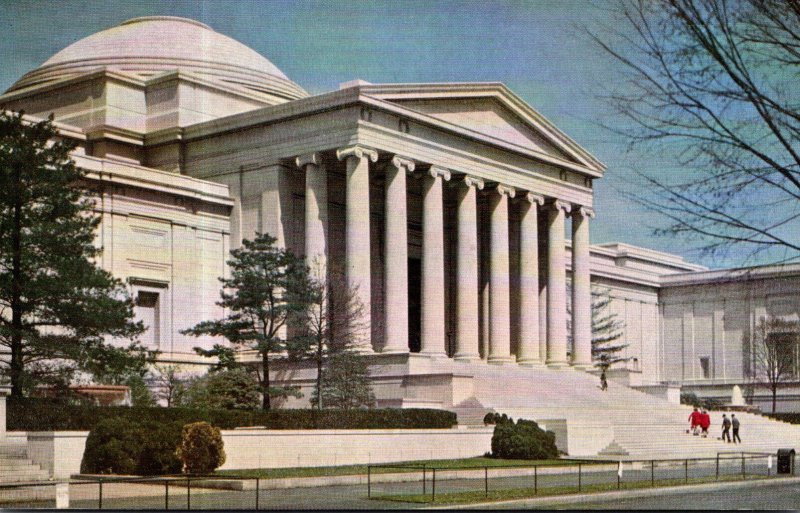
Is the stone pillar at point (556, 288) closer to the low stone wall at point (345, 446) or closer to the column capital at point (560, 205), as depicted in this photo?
the column capital at point (560, 205)

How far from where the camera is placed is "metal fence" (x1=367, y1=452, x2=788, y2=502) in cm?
2800

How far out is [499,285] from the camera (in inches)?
2485

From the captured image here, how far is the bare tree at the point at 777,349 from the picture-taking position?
91500mm

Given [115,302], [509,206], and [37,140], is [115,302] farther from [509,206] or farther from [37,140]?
[509,206]

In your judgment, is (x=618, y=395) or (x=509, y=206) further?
(x=509, y=206)

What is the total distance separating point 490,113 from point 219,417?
101 feet

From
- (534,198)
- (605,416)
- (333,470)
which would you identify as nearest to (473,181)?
(534,198)

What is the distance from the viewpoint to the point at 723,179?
15.2m

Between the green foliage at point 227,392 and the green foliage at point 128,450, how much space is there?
43.4ft

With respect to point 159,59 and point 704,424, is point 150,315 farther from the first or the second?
point 704,424

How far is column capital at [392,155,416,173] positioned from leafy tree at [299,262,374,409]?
6913 mm

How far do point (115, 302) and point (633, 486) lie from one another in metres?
16.4

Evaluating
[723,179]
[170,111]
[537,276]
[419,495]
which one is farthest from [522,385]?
[723,179]

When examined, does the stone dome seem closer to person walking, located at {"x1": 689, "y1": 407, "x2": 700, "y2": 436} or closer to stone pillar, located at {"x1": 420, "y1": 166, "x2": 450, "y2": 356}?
stone pillar, located at {"x1": 420, "y1": 166, "x2": 450, "y2": 356}
